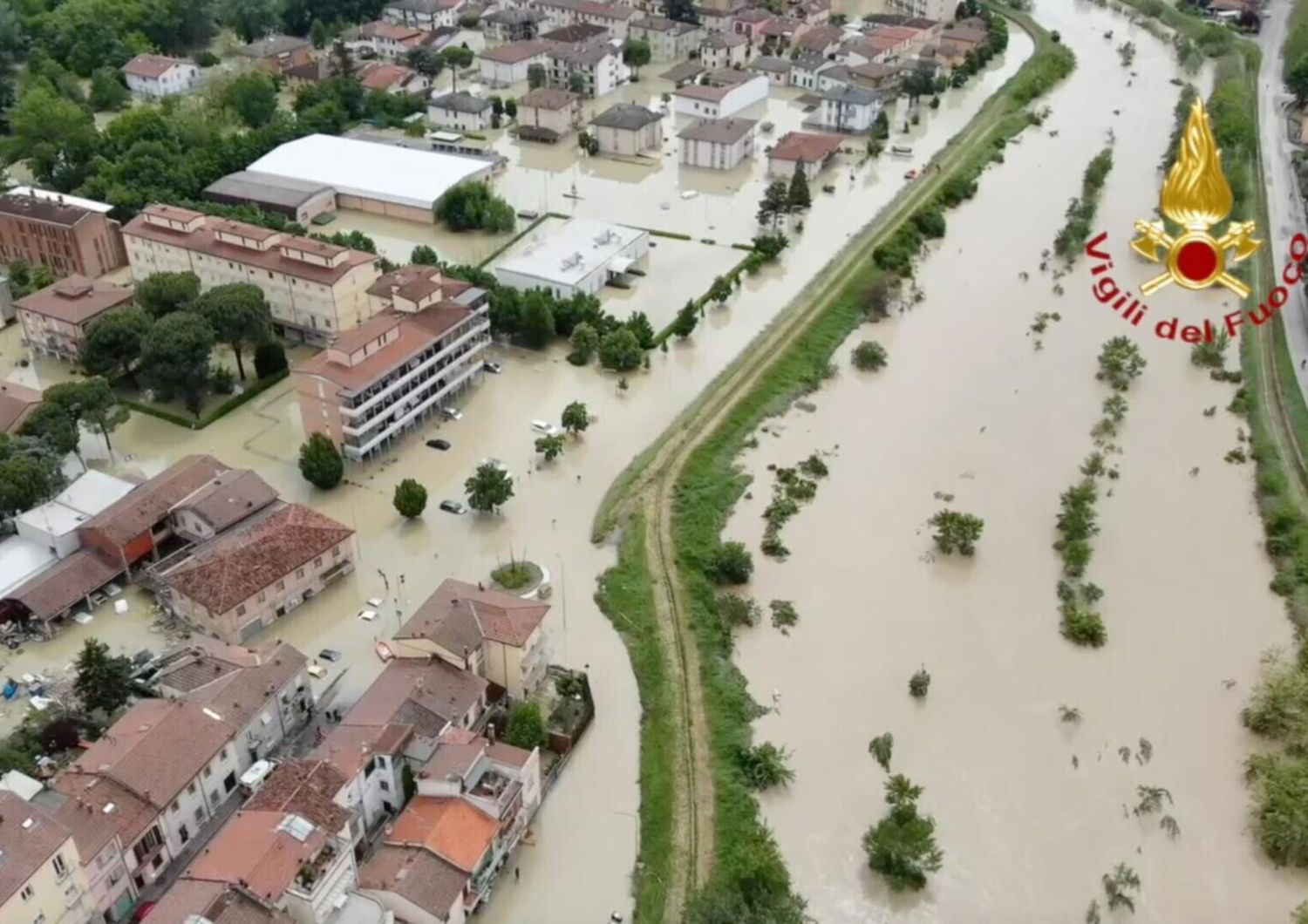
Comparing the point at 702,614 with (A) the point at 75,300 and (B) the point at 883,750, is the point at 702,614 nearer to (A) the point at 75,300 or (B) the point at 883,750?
(B) the point at 883,750

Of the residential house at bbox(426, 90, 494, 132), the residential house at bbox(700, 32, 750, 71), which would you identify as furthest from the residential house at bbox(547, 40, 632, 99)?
the residential house at bbox(426, 90, 494, 132)

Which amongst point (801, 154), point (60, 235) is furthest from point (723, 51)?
point (60, 235)

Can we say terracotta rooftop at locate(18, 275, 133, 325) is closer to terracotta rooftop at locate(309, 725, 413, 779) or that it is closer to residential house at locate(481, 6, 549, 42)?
terracotta rooftop at locate(309, 725, 413, 779)

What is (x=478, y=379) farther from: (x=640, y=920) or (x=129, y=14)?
(x=129, y=14)

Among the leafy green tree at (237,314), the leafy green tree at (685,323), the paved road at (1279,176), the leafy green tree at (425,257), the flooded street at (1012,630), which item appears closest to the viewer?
the flooded street at (1012,630)

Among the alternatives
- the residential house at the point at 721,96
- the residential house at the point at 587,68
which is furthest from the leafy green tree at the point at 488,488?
the residential house at the point at 587,68

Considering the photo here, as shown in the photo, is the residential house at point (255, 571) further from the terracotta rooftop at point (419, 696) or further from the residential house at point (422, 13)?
the residential house at point (422, 13)

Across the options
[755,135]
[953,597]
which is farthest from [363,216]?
[953,597]
